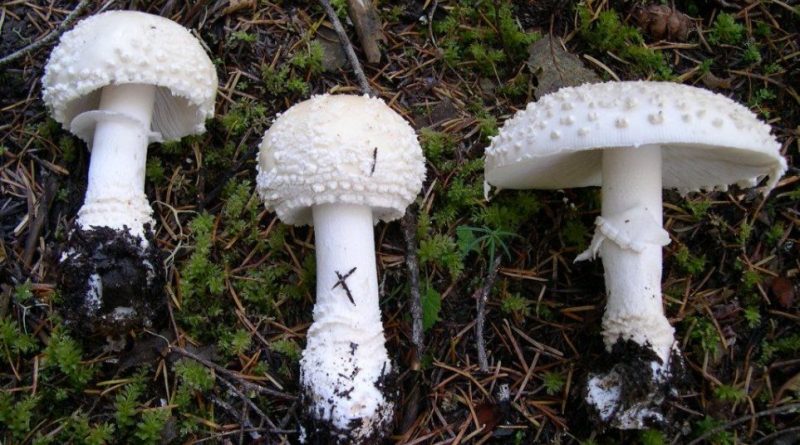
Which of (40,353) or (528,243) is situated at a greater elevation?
(528,243)

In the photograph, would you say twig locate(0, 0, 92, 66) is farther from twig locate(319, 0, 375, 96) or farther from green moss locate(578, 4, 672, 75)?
green moss locate(578, 4, 672, 75)

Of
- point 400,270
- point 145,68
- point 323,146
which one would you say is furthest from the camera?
point 400,270

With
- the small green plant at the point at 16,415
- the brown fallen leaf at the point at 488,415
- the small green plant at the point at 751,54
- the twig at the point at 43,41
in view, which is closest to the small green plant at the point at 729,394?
the brown fallen leaf at the point at 488,415

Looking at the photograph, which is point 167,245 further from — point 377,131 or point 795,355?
point 795,355

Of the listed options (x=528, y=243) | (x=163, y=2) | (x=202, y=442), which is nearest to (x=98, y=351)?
(x=202, y=442)

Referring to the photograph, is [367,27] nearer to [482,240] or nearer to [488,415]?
[482,240]

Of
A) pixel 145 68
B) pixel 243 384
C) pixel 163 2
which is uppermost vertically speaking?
pixel 163 2

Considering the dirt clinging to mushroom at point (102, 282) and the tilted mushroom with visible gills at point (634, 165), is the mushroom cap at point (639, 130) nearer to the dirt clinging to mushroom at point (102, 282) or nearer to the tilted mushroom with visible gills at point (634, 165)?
the tilted mushroom with visible gills at point (634, 165)
